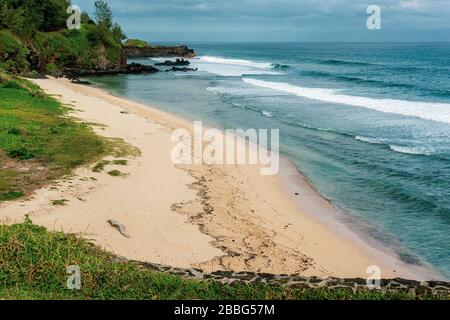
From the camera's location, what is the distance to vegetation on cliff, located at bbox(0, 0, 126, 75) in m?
47.5

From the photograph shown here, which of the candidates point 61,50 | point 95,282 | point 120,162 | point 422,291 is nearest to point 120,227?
point 95,282

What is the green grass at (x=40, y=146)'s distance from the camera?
14.9 meters

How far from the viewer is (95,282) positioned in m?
8.40

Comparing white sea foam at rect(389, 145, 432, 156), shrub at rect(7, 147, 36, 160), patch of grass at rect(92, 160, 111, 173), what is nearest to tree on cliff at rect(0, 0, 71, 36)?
shrub at rect(7, 147, 36, 160)

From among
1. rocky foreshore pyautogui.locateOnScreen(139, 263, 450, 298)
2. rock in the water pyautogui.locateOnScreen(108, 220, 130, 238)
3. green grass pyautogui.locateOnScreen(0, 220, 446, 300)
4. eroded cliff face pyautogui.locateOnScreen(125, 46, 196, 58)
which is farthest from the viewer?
eroded cliff face pyautogui.locateOnScreen(125, 46, 196, 58)

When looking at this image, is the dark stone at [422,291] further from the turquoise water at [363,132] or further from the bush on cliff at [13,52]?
the bush on cliff at [13,52]

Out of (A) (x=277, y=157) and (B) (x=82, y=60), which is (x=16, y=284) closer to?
(A) (x=277, y=157)

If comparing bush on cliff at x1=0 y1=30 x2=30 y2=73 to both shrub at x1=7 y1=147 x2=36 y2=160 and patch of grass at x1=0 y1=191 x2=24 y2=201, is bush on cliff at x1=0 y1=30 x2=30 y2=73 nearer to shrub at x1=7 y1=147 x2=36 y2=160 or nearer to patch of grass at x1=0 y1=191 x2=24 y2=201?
shrub at x1=7 y1=147 x2=36 y2=160

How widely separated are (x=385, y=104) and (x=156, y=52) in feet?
262

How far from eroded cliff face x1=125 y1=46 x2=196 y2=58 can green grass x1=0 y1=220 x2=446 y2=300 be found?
98.3 m

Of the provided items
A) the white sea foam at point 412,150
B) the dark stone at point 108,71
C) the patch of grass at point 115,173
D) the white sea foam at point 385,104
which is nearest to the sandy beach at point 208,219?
the patch of grass at point 115,173

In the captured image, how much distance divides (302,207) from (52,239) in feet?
27.8
